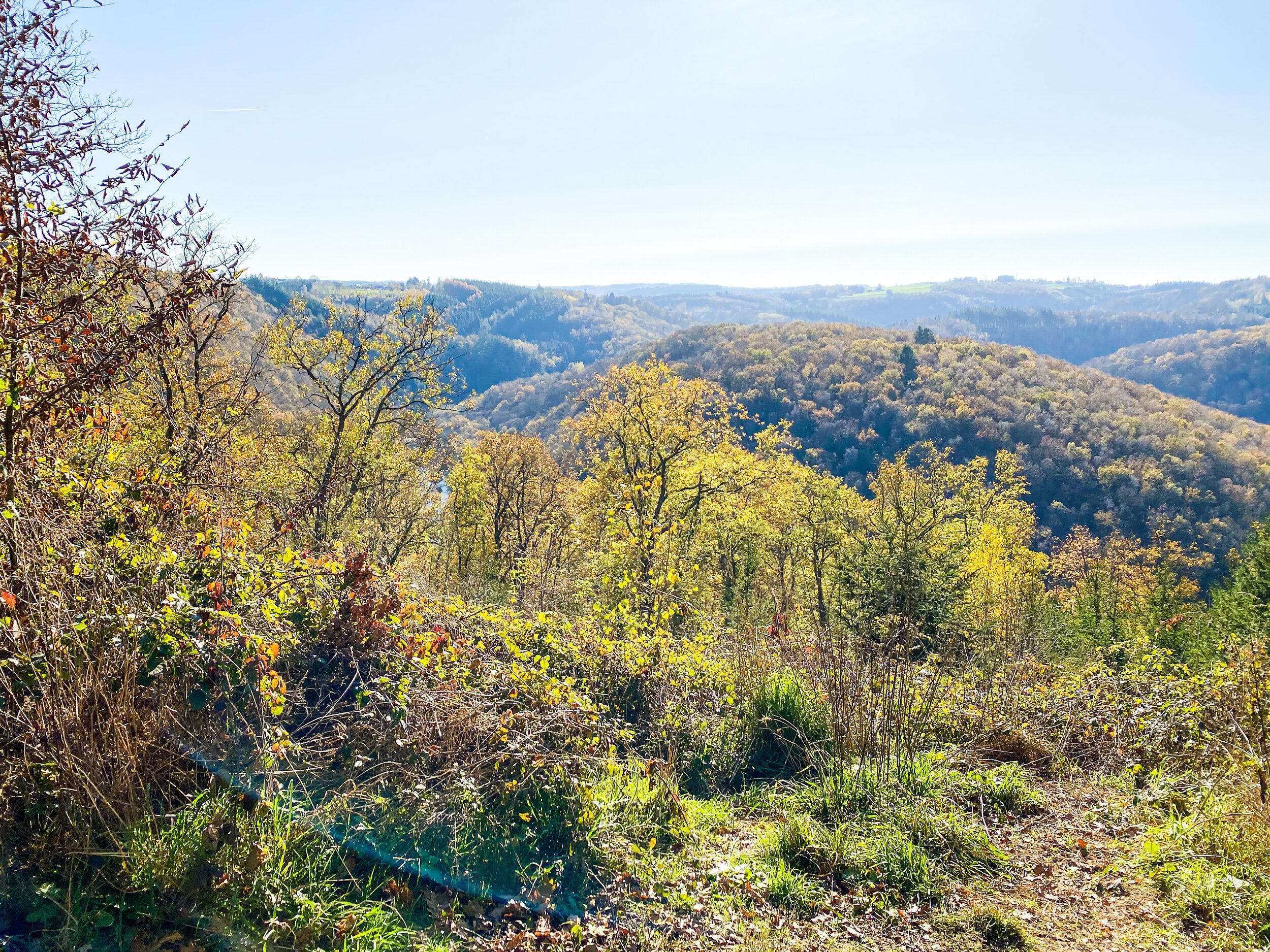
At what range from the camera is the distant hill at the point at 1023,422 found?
245 feet

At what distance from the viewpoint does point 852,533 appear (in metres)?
27.6

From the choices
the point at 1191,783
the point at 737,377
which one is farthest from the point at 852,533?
the point at 737,377

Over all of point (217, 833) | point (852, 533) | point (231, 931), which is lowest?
point (852, 533)

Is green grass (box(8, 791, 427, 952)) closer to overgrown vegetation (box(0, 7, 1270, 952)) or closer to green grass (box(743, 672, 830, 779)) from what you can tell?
overgrown vegetation (box(0, 7, 1270, 952))

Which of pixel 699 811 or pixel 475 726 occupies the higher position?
pixel 475 726

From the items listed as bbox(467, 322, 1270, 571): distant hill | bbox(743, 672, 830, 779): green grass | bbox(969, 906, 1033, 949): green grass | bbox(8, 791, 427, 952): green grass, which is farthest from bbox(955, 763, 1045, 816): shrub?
bbox(467, 322, 1270, 571): distant hill

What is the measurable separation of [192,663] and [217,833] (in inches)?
37.8

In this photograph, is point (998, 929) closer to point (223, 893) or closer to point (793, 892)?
point (793, 892)

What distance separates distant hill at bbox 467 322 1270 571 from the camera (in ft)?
245

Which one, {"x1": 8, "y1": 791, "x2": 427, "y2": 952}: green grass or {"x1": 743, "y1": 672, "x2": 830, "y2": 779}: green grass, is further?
{"x1": 743, "y1": 672, "x2": 830, "y2": 779}: green grass

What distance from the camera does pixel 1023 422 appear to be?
90312 mm

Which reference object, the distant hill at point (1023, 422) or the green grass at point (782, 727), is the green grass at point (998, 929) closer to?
the green grass at point (782, 727)

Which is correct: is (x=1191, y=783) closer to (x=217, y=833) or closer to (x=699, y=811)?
(x=699, y=811)

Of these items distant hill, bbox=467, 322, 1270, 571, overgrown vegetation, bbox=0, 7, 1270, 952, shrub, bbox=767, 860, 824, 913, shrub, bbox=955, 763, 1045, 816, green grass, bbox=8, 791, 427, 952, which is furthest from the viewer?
distant hill, bbox=467, 322, 1270, 571
